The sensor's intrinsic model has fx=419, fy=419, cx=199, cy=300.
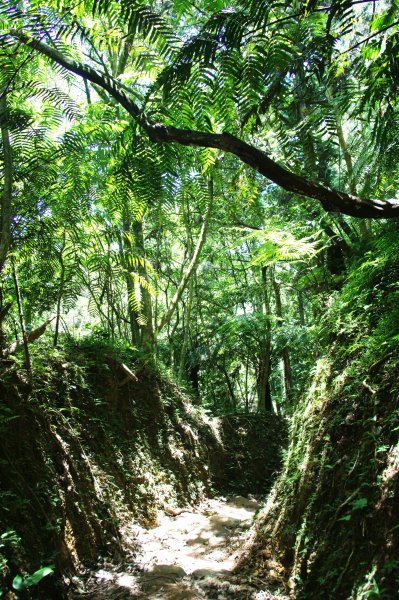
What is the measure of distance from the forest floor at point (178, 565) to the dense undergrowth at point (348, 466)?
0.36 meters

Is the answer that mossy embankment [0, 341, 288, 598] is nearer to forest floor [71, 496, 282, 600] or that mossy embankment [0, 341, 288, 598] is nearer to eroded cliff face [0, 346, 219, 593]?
eroded cliff face [0, 346, 219, 593]

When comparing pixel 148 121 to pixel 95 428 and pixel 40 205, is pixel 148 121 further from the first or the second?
pixel 95 428

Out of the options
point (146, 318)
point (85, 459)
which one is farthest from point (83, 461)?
point (146, 318)

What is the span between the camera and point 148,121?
6.82 feet

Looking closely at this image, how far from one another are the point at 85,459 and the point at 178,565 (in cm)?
145

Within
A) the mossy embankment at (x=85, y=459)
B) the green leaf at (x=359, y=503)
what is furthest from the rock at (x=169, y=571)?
the green leaf at (x=359, y=503)

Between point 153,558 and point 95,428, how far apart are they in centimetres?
163

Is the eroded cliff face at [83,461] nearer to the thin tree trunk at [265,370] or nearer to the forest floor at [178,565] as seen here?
the forest floor at [178,565]

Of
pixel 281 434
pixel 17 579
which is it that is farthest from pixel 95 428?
pixel 281 434

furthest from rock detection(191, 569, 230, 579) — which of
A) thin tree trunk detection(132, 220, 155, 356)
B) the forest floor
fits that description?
thin tree trunk detection(132, 220, 155, 356)

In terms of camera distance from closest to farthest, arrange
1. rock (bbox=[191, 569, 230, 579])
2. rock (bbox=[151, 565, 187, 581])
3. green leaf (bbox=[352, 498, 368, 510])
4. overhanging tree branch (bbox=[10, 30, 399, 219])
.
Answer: overhanging tree branch (bbox=[10, 30, 399, 219])
green leaf (bbox=[352, 498, 368, 510])
rock (bbox=[191, 569, 230, 579])
rock (bbox=[151, 565, 187, 581])

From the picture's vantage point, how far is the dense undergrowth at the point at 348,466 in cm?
218

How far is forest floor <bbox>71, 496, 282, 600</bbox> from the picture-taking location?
11.4 feet

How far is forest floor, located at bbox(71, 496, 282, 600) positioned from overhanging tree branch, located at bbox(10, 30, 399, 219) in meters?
2.69
